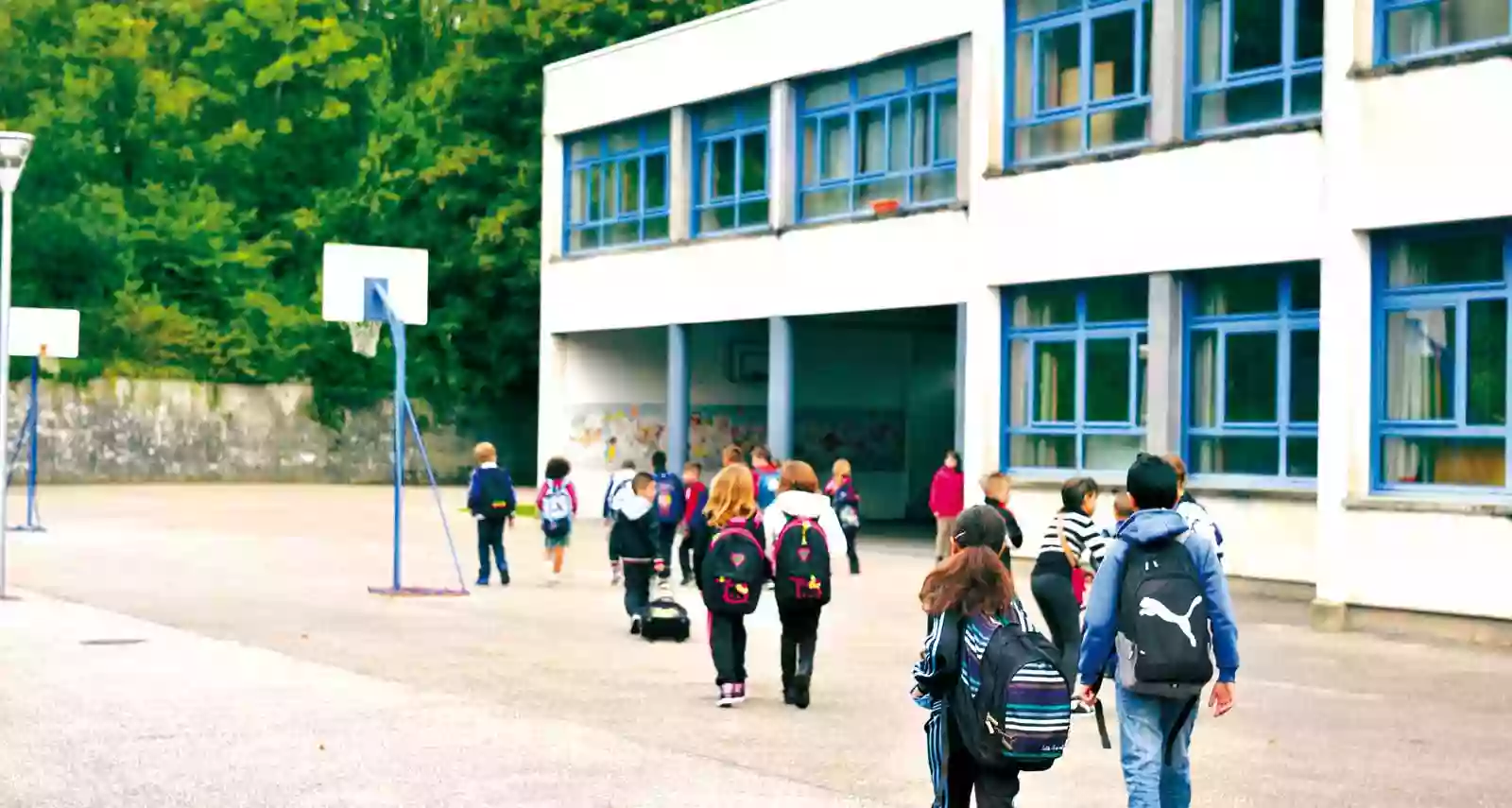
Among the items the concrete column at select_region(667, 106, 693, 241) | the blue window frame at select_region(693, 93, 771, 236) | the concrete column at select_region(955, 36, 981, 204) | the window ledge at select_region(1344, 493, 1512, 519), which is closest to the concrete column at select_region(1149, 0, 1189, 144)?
the concrete column at select_region(955, 36, 981, 204)

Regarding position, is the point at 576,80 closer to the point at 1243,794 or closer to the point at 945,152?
the point at 945,152

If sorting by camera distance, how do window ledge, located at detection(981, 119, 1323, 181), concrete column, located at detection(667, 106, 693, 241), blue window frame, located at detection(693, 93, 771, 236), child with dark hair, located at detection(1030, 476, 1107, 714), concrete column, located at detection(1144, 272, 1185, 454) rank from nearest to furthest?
child with dark hair, located at detection(1030, 476, 1107, 714), window ledge, located at detection(981, 119, 1323, 181), concrete column, located at detection(1144, 272, 1185, 454), blue window frame, located at detection(693, 93, 771, 236), concrete column, located at detection(667, 106, 693, 241)

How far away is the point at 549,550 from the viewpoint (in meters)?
23.4

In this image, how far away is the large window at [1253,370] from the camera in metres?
22.5

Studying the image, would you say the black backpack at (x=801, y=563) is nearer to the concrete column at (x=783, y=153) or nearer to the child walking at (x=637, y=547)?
the child walking at (x=637, y=547)

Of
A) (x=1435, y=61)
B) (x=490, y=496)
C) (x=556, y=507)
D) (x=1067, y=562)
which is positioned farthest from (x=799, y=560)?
(x=556, y=507)

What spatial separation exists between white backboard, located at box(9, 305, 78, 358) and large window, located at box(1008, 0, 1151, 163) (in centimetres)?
1440

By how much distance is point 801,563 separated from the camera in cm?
1305

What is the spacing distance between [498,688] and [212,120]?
52997mm

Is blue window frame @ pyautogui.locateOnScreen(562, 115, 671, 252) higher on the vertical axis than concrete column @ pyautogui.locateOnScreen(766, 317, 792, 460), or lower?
higher

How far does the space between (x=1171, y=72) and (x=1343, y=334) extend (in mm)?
4976

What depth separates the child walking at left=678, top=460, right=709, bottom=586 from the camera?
2034cm

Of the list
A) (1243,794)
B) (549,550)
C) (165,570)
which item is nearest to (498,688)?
(1243,794)

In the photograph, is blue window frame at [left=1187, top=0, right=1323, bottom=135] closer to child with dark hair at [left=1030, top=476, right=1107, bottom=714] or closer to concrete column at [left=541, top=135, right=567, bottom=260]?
child with dark hair at [left=1030, top=476, right=1107, bottom=714]
